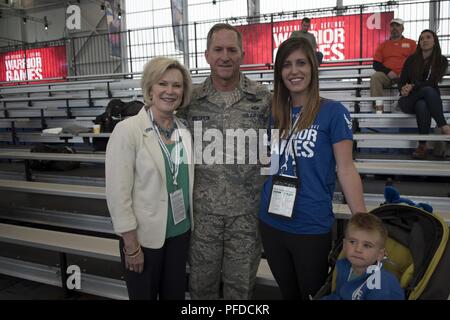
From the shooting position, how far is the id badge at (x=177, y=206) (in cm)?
129

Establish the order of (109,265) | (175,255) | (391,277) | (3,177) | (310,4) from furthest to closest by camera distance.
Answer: (310,4) < (3,177) < (109,265) < (175,255) < (391,277)

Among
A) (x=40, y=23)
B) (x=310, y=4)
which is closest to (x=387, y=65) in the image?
(x=310, y=4)

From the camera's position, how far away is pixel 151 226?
49.3 inches

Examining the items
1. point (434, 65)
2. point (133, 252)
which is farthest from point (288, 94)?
point (434, 65)

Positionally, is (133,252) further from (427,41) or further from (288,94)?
(427,41)

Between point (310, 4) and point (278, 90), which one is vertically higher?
point (310, 4)

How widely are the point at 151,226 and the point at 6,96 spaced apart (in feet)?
31.2

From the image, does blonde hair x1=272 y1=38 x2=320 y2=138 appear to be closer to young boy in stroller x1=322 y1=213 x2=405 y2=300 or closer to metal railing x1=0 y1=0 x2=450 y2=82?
young boy in stroller x1=322 y1=213 x2=405 y2=300

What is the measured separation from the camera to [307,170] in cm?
116

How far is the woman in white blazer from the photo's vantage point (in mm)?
1209

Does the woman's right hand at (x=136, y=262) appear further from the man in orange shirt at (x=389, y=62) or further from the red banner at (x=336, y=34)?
the red banner at (x=336, y=34)

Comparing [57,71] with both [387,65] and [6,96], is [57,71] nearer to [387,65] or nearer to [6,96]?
[6,96]

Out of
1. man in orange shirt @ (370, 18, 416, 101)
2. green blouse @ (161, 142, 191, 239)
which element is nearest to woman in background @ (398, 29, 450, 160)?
man in orange shirt @ (370, 18, 416, 101)

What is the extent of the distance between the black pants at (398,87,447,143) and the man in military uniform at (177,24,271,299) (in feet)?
7.72
